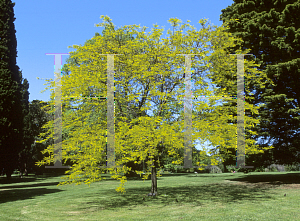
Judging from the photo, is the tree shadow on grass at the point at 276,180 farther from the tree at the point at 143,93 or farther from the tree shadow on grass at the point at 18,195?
the tree shadow on grass at the point at 18,195

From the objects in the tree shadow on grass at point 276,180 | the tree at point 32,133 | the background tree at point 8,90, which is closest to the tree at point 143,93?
the background tree at point 8,90

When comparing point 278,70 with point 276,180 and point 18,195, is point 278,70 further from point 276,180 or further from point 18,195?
point 18,195

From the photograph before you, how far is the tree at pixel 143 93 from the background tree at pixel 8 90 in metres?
7.67

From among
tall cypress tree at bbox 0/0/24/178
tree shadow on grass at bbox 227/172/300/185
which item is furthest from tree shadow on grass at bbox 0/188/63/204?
tree shadow on grass at bbox 227/172/300/185

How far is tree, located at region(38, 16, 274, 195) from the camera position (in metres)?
10.4

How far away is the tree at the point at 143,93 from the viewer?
34.2ft

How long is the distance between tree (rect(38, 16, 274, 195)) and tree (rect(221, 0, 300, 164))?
629 centimetres

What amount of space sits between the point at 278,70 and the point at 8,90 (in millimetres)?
17798

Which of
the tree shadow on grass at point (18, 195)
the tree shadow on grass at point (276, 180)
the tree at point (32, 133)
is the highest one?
the tree at point (32, 133)

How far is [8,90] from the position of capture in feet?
58.2

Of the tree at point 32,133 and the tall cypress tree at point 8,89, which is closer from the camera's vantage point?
the tall cypress tree at point 8,89

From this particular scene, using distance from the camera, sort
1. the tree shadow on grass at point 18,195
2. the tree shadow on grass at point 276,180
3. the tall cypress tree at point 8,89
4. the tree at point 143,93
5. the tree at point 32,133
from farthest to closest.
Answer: the tree at point 32,133, the tree shadow on grass at point 276,180, the tall cypress tree at point 8,89, the tree shadow on grass at point 18,195, the tree at point 143,93

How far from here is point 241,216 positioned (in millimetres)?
9016

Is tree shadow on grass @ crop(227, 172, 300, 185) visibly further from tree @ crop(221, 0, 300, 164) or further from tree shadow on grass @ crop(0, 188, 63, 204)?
tree shadow on grass @ crop(0, 188, 63, 204)
